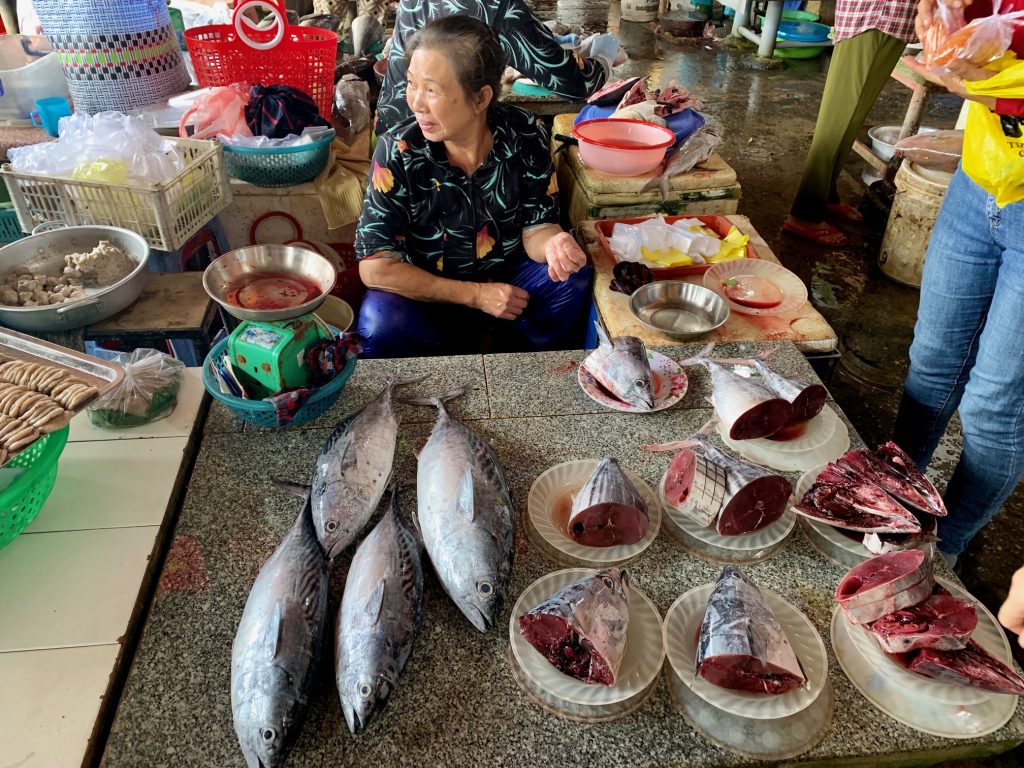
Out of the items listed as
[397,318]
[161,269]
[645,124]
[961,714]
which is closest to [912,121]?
[645,124]

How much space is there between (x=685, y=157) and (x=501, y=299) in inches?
53.3

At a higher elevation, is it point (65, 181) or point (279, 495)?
point (65, 181)

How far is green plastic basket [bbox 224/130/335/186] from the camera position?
3381 mm

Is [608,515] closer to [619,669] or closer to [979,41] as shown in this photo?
[619,669]

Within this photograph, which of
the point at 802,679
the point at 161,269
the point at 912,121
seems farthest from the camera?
the point at 912,121

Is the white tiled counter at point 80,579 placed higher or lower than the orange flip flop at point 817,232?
higher

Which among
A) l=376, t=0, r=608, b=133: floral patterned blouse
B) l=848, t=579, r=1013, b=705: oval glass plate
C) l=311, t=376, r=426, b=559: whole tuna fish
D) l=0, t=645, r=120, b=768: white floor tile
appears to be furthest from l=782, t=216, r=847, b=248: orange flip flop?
l=0, t=645, r=120, b=768: white floor tile

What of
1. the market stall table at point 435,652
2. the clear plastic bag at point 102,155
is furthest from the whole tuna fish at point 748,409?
the clear plastic bag at point 102,155

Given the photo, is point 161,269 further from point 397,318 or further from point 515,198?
point 515,198

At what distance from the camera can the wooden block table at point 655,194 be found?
337 centimetres

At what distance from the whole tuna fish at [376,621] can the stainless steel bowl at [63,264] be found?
162cm

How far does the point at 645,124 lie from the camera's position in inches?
135

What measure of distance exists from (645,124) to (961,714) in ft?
9.38

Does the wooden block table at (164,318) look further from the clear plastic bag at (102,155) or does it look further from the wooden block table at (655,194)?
the wooden block table at (655,194)
